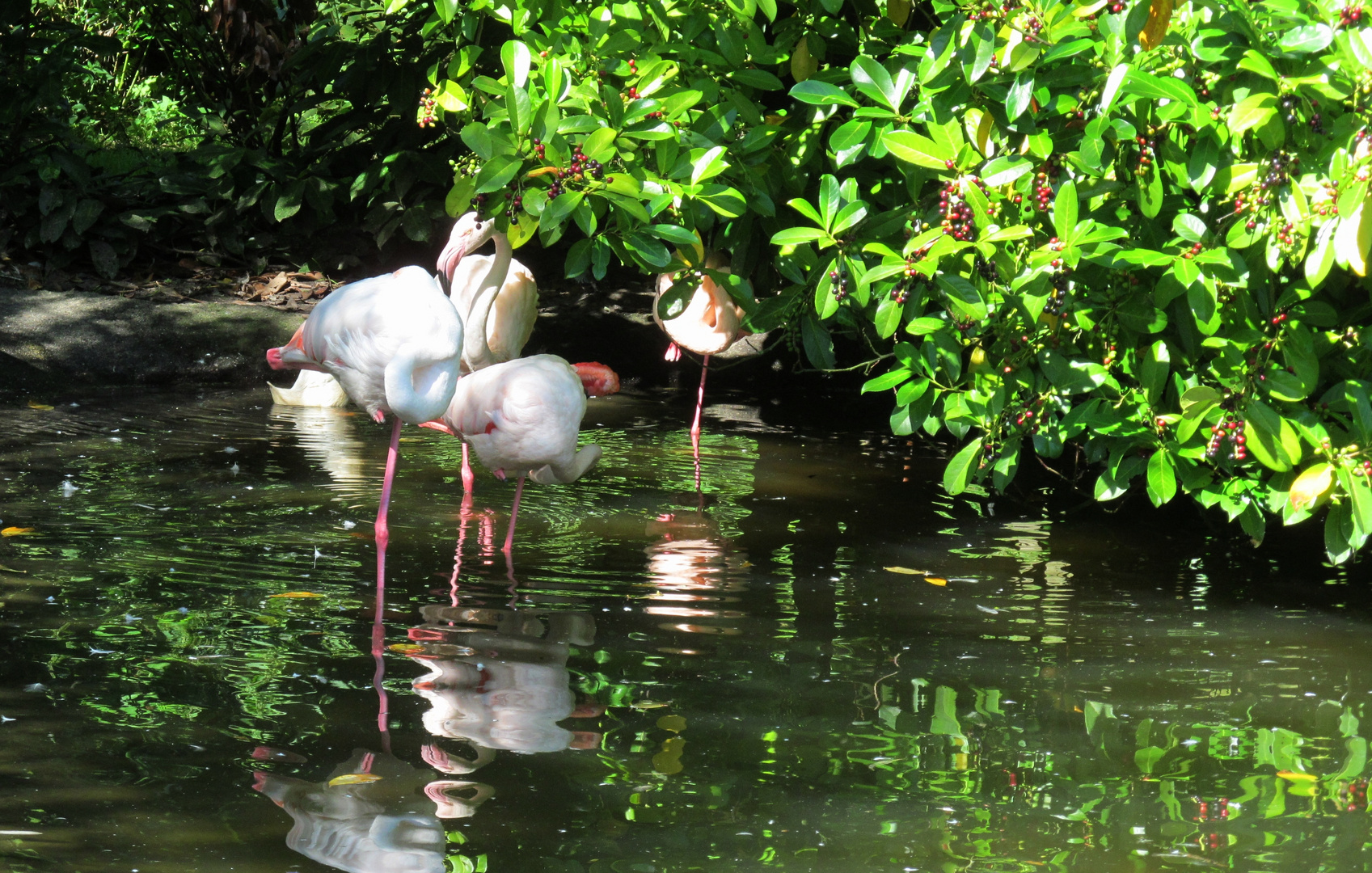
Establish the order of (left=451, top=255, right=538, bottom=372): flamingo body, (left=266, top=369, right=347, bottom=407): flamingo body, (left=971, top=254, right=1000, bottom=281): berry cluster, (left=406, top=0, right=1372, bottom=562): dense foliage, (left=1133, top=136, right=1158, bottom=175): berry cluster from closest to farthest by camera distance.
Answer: (left=406, top=0, right=1372, bottom=562): dense foliage
(left=1133, top=136, right=1158, bottom=175): berry cluster
(left=971, top=254, right=1000, bottom=281): berry cluster
(left=451, top=255, right=538, bottom=372): flamingo body
(left=266, top=369, right=347, bottom=407): flamingo body

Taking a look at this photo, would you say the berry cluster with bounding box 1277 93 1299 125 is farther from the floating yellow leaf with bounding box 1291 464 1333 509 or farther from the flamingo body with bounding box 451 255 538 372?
the flamingo body with bounding box 451 255 538 372

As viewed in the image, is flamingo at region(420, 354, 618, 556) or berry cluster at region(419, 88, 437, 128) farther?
flamingo at region(420, 354, 618, 556)

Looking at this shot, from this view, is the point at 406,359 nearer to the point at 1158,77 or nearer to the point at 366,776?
the point at 366,776

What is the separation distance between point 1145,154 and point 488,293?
113 inches

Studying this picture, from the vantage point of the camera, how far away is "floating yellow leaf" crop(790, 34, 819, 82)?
4.14 metres

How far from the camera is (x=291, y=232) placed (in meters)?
9.48

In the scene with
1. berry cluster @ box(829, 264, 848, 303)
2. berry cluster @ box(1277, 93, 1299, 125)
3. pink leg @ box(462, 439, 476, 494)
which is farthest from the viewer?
pink leg @ box(462, 439, 476, 494)

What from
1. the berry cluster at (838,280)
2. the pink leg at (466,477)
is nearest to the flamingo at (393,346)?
the pink leg at (466,477)

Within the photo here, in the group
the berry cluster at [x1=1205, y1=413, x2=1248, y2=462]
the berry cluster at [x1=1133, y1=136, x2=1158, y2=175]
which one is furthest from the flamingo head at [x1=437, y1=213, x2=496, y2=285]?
the berry cluster at [x1=1205, y1=413, x2=1248, y2=462]

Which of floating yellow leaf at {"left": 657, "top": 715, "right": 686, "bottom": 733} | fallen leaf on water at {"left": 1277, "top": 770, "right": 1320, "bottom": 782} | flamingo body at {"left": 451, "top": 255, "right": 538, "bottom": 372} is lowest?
floating yellow leaf at {"left": 657, "top": 715, "right": 686, "bottom": 733}

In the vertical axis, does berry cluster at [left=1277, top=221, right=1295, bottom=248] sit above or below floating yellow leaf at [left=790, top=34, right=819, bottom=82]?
below

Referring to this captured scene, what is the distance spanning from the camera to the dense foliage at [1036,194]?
10.3 feet

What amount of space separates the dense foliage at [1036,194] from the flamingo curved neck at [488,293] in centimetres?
105

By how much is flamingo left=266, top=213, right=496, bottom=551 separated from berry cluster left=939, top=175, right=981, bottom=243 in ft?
5.26
